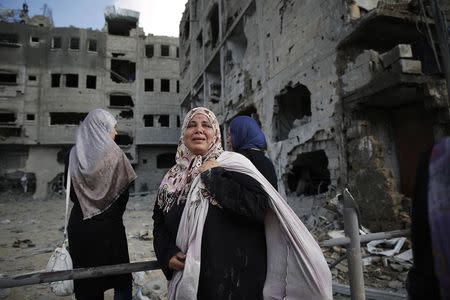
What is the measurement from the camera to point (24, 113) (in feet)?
75.6

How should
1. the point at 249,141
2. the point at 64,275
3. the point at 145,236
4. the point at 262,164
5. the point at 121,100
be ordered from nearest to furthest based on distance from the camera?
the point at 64,275, the point at 262,164, the point at 249,141, the point at 145,236, the point at 121,100

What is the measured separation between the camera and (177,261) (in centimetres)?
133

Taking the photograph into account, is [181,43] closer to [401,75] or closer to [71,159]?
[401,75]

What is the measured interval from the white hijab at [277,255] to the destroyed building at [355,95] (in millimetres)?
4391

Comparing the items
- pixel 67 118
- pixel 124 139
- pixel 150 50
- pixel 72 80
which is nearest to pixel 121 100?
pixel 124 139

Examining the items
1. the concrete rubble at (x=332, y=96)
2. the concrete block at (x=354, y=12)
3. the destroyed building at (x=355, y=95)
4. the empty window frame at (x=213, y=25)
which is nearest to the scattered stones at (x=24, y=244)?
the concrete rubble at (x=332, y=96)

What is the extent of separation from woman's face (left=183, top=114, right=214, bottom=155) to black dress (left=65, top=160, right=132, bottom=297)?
3.01 ft

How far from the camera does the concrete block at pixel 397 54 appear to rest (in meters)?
4.64

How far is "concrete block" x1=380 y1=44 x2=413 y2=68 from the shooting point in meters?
4.64

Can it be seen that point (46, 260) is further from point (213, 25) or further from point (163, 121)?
point (163, 121)

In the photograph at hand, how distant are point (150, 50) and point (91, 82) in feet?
20.5

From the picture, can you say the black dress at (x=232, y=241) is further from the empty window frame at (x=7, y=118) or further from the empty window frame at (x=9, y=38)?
the empty window frame at (x=9, y=38)

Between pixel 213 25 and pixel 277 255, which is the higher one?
pixel 213 25

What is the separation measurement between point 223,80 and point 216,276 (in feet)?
41.4
